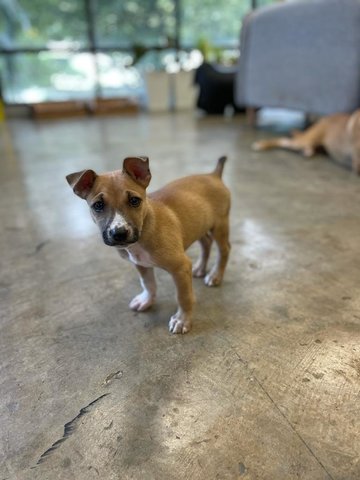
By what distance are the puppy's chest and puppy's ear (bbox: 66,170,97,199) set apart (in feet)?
0.93

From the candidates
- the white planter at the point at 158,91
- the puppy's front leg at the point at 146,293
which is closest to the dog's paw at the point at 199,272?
the puppy's front leg at the point at 146,293

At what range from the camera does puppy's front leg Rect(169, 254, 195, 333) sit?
1.65 meters

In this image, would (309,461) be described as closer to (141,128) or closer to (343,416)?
(343,416)

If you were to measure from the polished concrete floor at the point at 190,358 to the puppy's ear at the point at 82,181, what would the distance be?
647 mm

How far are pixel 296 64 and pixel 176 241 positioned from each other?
167 inches

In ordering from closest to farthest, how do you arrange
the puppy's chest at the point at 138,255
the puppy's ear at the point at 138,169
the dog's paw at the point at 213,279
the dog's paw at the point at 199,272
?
1. the puppy's ear at the point at 138,169
2. the puppy's chest at the point at 138,255
3. the dog's paw at the point at 213,279
4. the dog's paw at the point at 199,272

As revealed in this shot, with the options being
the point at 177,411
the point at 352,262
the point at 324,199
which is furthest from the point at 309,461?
the point at 324,199

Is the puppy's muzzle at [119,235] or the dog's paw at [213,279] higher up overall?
the puppy's muzzle at [119,235]

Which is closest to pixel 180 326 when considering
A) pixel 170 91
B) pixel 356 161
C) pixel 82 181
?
pixel 82 181

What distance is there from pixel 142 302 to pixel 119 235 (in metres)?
0.63

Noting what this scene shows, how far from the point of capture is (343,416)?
50.9 inches

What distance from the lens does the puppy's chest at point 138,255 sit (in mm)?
1604

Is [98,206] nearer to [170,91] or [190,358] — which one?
[190,358]

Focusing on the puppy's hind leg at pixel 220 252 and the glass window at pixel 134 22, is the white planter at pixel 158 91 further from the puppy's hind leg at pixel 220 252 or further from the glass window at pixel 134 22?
the puppy's hind leg at pixel 220 252
